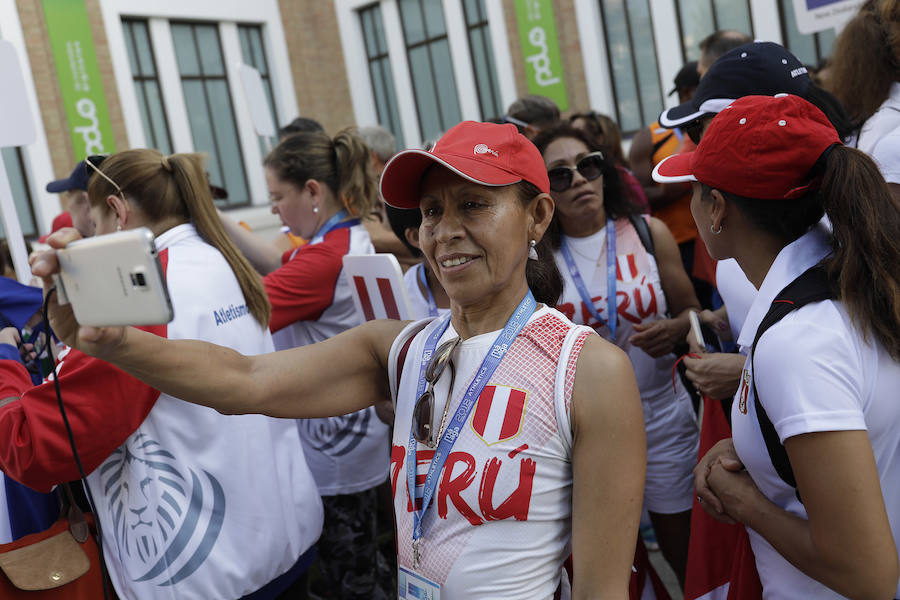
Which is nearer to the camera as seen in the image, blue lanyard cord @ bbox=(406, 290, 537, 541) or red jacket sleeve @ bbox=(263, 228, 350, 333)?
blue lanyard cord @ bbox=(406, 290, 537, 541)

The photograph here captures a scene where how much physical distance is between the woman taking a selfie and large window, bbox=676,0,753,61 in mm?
12677

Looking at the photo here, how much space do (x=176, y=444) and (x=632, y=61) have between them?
13843 mm

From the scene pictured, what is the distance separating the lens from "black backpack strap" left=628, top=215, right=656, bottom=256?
3319 millimetres

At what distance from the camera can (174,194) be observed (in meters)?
2.59

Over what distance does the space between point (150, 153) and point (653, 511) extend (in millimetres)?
2343

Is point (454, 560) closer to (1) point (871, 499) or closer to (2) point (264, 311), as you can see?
(1) point (871, 499)

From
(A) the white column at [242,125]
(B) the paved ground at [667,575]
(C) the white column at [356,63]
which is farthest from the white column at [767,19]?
(B) the paved ground at [667,575]

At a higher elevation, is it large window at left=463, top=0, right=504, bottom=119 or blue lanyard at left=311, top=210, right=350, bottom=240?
Result: large window at left=463, top=0, right=504, bottom=119

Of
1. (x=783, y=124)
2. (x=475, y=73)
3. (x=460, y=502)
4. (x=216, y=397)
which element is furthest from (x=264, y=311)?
(x=475, y=73)

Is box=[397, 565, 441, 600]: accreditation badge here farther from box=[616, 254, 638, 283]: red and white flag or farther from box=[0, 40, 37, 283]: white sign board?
box=[0, 40, 37, 283]: white sign board

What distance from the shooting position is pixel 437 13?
16.9 m

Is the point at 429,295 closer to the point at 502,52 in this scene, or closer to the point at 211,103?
the point at 502,52

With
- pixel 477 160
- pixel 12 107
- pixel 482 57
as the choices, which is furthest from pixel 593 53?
pixel 477 160

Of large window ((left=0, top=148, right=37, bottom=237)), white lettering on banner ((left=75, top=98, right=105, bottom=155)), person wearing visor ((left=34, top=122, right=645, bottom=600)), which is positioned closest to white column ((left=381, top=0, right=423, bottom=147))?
white lettering on banner ((left=75, top=98, right=105, bottom=155))
